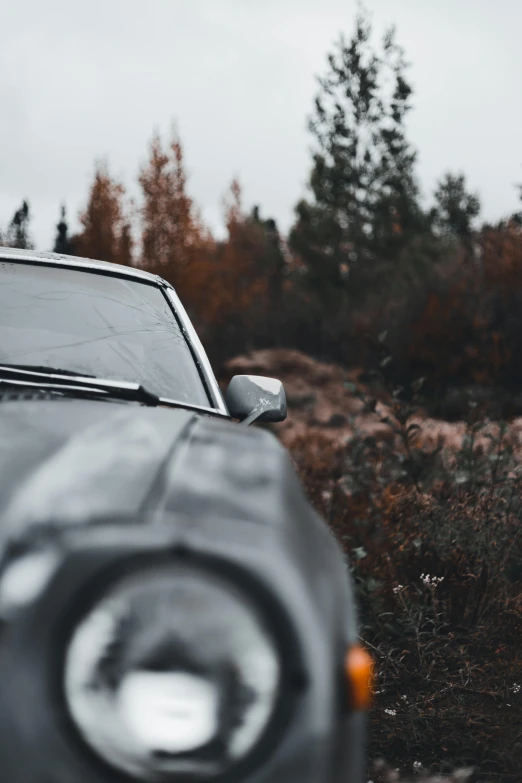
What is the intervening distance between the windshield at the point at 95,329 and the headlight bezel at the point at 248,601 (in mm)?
1055

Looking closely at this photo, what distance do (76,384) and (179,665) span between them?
3.00 feet

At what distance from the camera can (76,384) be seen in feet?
5.60

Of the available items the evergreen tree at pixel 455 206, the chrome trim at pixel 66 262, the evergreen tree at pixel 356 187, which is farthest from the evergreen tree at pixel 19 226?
the evergreen tree at pixel 455 206

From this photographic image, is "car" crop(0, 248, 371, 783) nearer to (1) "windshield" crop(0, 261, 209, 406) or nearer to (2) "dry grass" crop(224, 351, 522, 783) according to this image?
(1) "windshield" crop(0, 261, 209, 406)

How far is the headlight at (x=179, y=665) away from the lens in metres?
0.89

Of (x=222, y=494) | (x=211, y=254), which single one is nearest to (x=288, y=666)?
(x=222, y=494)

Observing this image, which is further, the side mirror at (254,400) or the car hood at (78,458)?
the side mirror at (254,400)

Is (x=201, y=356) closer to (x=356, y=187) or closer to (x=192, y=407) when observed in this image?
(x=192, y=407)

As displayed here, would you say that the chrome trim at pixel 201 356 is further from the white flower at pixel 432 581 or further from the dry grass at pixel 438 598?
the white flower at pixel 432 581

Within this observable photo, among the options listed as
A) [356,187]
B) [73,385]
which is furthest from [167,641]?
[356,187]

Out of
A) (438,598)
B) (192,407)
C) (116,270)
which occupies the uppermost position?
(116,270)

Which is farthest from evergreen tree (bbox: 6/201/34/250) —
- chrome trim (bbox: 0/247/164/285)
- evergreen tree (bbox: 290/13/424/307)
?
evergreen tree (bbox: 290/13/424/307)

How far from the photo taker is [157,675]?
896 millimetres

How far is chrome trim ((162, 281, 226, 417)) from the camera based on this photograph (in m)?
2.11
